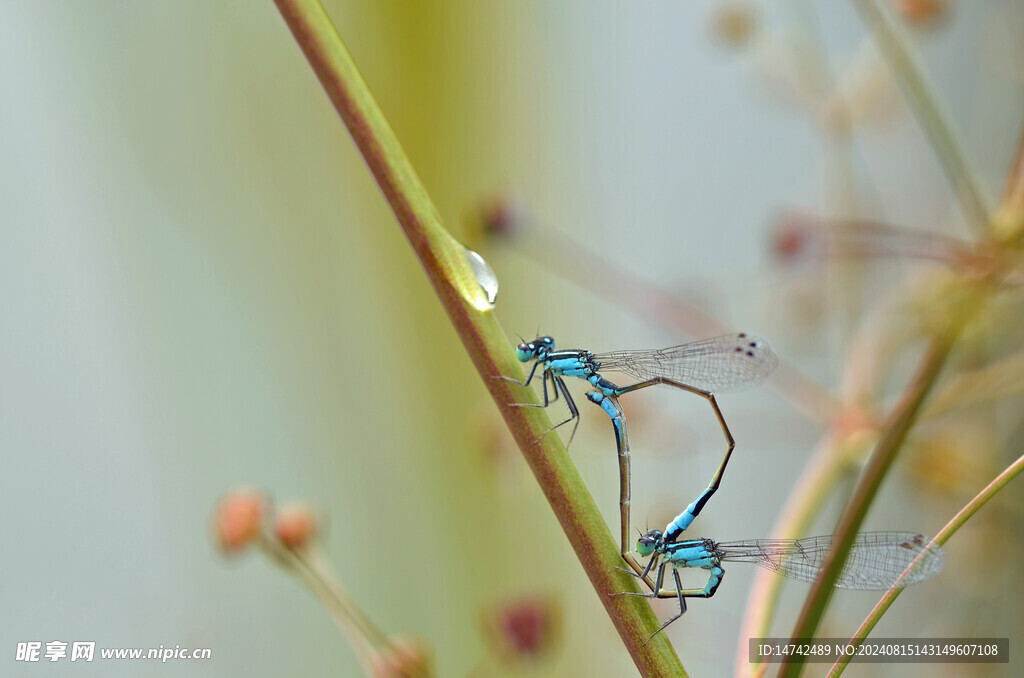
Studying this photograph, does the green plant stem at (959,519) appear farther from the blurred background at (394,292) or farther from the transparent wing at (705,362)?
the blurred background at (394,292)

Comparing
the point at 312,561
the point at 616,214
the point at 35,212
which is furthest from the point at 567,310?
the point at 312,561

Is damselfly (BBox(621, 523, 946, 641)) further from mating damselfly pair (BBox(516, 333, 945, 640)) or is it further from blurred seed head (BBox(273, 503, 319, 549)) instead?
blurred seed head (BBox(273, 503, 319, 549))

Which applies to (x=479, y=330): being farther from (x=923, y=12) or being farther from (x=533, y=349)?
(x=923, y=12)

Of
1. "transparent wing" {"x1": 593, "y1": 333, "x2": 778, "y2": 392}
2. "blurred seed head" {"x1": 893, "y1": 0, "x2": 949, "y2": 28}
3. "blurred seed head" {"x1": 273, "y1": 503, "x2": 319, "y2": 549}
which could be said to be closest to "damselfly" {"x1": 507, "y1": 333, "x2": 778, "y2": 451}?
"transparent wing" {"x1": 593, "y1": 333, "x2": 778, "y2": 392}

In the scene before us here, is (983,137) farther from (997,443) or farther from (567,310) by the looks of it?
(567,310)

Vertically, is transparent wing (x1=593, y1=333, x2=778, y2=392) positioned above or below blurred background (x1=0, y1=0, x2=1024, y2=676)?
below
